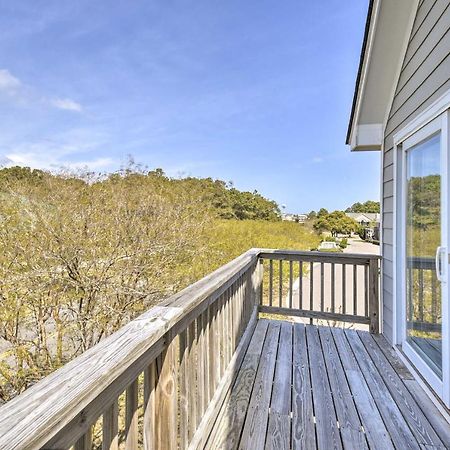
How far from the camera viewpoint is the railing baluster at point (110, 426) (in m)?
0.83

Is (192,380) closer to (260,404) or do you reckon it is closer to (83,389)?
(260,404)

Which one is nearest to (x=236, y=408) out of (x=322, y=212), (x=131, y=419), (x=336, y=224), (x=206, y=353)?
(x=206, y=353)

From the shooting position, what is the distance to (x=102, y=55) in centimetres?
638

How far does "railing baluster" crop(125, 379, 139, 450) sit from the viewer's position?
94 centimetres

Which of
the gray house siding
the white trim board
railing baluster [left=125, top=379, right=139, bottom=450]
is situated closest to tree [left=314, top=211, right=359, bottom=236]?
the gray house siding

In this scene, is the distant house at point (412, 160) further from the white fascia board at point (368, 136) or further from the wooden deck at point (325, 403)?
the wooden deck at point (325, 403)

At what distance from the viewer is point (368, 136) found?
11.4 ft

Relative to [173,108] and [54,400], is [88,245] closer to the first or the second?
[54,400]

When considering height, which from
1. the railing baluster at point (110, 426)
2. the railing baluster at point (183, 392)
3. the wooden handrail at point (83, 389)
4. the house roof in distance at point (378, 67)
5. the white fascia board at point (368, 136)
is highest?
the house roof in distance at point (378, 67)

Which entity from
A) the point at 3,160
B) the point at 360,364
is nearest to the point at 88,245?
the point at 3,160

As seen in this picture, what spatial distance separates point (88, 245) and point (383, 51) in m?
3.96

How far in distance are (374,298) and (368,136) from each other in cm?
187

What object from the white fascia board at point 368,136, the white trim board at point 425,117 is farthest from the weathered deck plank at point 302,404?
the white fascia board at point 368,136

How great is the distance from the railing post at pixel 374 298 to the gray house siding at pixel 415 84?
12 centimetres
